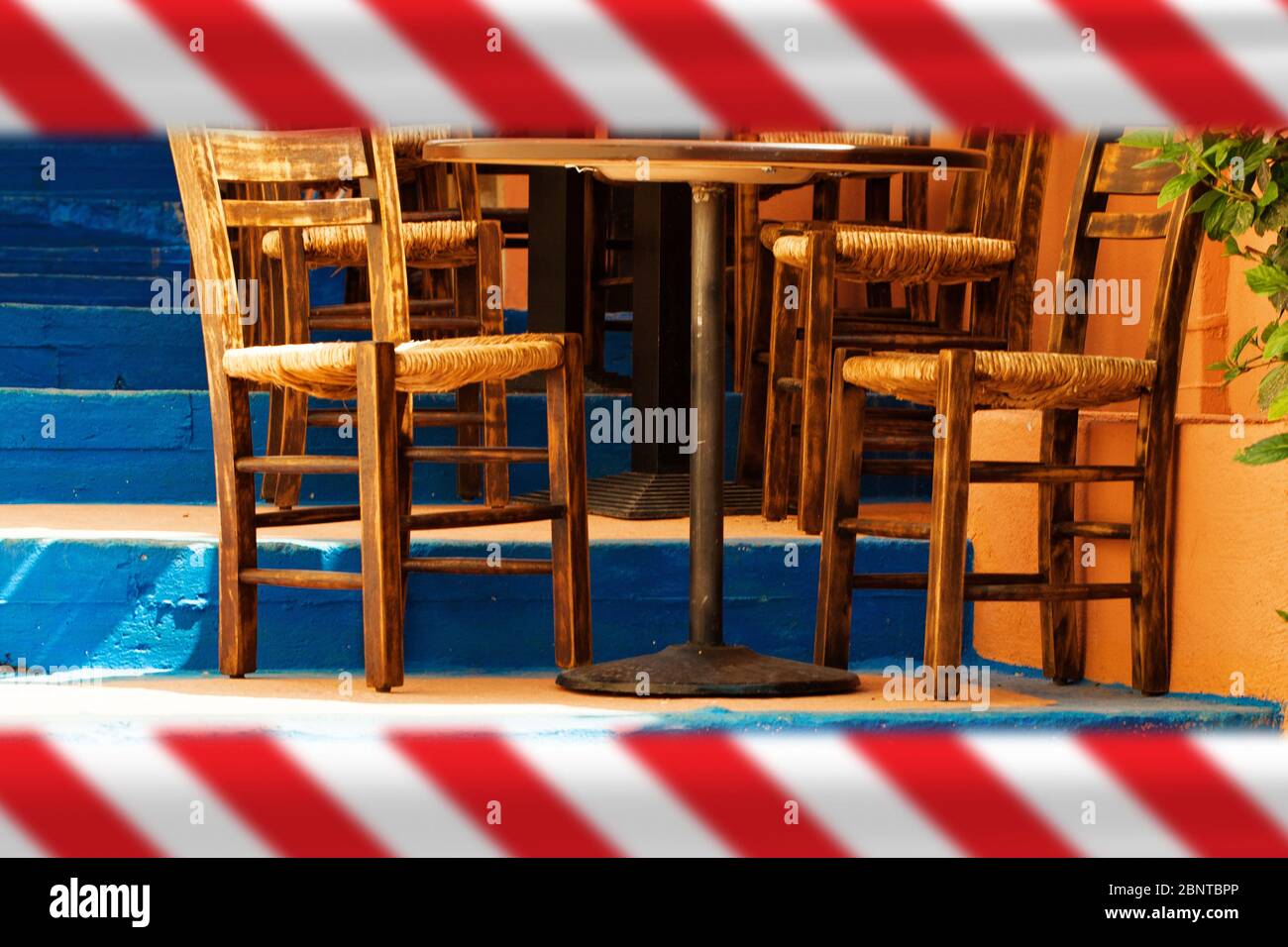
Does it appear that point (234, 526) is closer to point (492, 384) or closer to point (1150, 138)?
point (492, 384)

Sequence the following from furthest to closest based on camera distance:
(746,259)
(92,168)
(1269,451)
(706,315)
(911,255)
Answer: (92,168)
(746,259)
(911,255)
(706,315)
(1269,451)

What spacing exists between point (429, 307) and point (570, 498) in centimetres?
121

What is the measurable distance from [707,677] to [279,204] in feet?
3.26

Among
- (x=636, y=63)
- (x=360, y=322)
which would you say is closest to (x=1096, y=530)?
(x=360, y=322)

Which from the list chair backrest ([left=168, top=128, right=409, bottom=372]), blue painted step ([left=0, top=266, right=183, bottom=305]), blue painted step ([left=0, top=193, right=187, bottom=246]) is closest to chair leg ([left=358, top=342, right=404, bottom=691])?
chair backrest ([left=168, top=128, right=409, bottom=372])

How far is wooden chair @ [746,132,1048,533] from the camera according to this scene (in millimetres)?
3312

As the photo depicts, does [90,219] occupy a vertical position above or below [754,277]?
above

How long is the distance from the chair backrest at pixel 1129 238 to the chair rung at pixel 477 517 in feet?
2.78

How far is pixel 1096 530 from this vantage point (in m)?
2.75

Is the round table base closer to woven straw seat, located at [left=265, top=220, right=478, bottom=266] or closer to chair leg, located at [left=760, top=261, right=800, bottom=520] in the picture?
chair leg, located at [left=760, top=261, right=800, bottom=520]

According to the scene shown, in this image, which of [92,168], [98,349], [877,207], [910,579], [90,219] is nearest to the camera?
[910,579]

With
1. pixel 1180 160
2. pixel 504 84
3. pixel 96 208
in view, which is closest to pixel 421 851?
pixel 504 84

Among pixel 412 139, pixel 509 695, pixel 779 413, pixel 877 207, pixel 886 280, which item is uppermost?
pixel 412 139

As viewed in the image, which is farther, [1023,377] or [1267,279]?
[1023,377]
